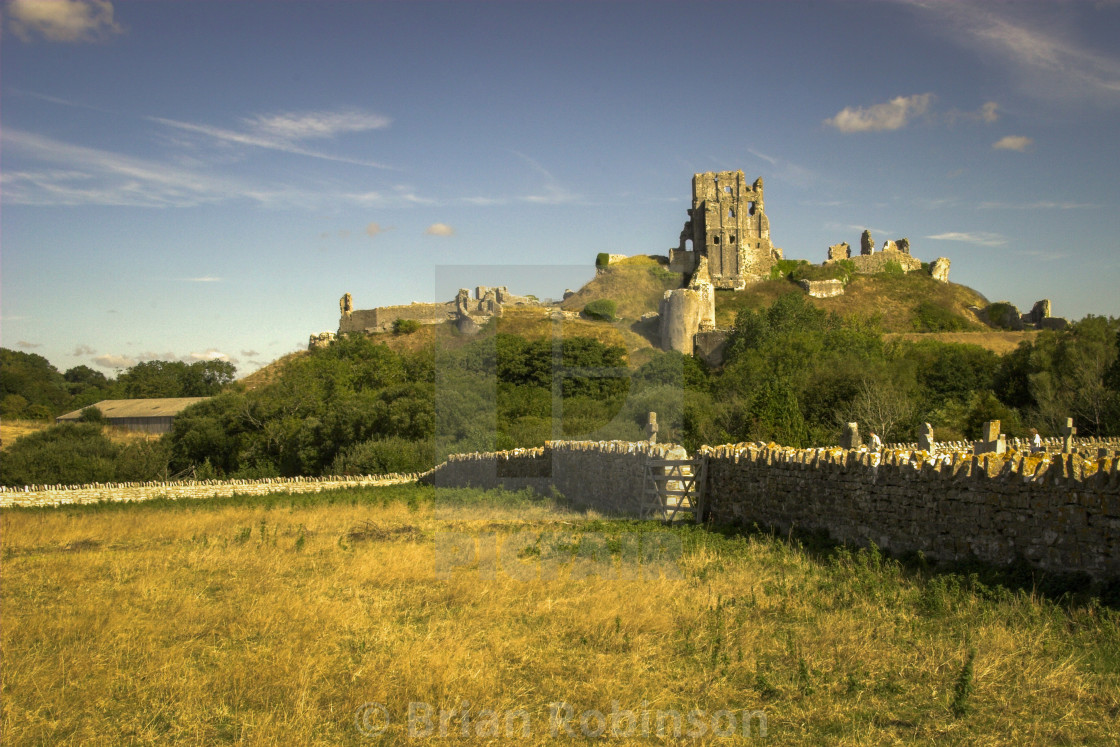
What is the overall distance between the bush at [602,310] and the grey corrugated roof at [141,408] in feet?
96.2

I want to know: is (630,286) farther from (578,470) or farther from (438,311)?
(578,470)

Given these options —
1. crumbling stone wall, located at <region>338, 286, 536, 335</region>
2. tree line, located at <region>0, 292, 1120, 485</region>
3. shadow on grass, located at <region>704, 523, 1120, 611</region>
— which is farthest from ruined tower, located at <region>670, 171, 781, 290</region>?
shadow on grass, located at <region>704, 523, 1120, 611</region>

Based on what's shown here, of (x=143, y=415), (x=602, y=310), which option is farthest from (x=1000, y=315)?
(x=143, y=415)

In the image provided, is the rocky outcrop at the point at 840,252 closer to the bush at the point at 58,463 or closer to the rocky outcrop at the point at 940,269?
the rocky outcrop at the point at 940,269

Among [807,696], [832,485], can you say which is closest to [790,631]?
[807,696]

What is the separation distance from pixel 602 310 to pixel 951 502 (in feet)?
187

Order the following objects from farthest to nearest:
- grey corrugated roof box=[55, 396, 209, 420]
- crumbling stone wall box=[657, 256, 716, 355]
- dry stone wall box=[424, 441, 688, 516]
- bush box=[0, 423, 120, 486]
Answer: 1. crumbling stone wall box=[657, 256, 716, 355]
2. grey corrugated roof box=[55, 396, 209, 420]
3. bush box=[0, 423, 120, 486]
4. dry stone wall box=[424, 441, 688, 516]

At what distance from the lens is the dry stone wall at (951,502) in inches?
233

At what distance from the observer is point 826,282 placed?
6719cm

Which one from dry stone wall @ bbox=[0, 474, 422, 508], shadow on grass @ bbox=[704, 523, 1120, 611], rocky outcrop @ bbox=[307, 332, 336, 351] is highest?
rocky outcrop @ bbox=[307, 332, 336, 351]

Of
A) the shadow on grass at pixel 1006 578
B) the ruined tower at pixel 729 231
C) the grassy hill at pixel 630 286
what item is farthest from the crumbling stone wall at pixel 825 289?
the shadow on grass at pixel 1006 578

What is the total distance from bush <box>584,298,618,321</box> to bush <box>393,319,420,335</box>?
17030 millimetres

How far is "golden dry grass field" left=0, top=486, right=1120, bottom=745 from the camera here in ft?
14.6

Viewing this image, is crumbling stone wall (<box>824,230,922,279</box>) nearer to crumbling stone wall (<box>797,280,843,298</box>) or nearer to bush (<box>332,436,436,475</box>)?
crumbling stone wall (<box>797,280,843,298</box>)
